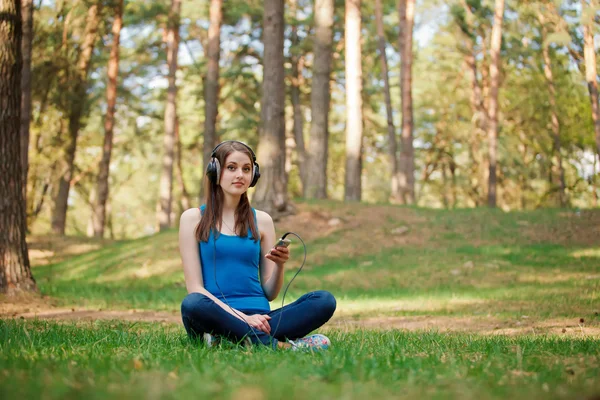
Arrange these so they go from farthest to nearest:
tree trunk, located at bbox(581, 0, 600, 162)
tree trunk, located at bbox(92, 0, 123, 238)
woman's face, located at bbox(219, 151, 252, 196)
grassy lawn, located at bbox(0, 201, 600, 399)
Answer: tree trunk, located at bbox(92, 0, 123, 238), tree trunk, located at bbox(581, 0, 600, 162), woman's face, located at bbox(219, 151, 252, 196), grassy lawn, located at bbox(0, 201, 600, 399)

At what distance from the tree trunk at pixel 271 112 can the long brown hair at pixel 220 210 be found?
1149 cm

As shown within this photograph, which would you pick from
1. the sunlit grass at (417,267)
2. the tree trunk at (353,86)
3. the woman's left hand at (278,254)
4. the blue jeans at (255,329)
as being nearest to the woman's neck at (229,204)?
the woman's left hand at (278,254)

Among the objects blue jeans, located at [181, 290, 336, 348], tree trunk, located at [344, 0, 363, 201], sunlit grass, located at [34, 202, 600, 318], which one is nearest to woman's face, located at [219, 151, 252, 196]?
blue jeans, located at [181, 290, 336, 348]

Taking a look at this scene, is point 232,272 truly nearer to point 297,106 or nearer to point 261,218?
point 261,218

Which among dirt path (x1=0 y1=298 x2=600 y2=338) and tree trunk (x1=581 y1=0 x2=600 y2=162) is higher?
tree trunk (x1=581 y1=0 x2=600 y2=162)

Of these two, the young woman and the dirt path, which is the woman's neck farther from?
the dirt path

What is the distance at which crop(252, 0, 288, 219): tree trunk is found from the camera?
17156 mm

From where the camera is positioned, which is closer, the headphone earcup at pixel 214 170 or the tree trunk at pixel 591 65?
the headphone earcup at pixel 214 170

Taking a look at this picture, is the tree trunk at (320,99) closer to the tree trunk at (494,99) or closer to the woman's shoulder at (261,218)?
the tree trunk at (494,99)

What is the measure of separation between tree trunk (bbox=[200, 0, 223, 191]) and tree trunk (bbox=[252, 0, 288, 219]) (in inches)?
230

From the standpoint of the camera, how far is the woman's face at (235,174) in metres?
5.54

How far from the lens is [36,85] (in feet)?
85.1

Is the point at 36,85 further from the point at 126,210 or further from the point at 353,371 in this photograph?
the point at 126,210

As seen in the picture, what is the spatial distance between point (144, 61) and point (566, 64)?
63.7 ft
